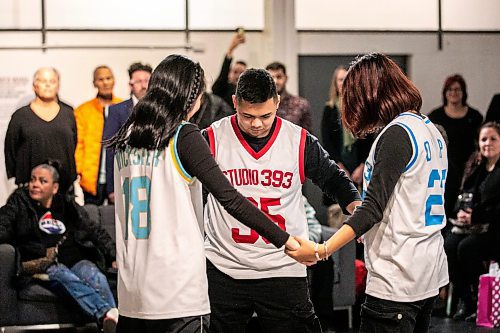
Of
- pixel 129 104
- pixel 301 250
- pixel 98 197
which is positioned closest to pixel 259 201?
pixel 301 250

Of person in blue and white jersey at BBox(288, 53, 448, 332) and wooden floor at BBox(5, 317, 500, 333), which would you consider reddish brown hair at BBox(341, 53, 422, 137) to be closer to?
person in blue and white jersey at BBox(288, 53, 448, 332)

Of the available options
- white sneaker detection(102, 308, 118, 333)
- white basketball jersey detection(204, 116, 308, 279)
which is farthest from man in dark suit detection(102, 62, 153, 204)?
white basketball jersey detection(204, 116, 308, 279)

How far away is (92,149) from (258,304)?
4.12 m

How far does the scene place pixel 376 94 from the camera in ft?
11.2

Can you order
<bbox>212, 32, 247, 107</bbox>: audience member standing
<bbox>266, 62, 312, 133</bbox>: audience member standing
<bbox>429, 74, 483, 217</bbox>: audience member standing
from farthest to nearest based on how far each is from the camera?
<bbox>429, 74, 483, 217</bbox>: audience member standing → <bbox>212, 32, 247, 107</bbox>: audience member standing → <bbox>266, 62, 312, 133</bbox>: audience member standing

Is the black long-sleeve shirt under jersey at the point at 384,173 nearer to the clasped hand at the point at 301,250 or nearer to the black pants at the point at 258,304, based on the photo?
the clasped hand at the point at 301,250

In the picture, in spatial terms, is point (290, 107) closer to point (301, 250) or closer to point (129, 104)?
point (129, 104)

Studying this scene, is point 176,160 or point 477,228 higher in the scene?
point 176,160

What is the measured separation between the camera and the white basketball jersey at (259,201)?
13.2ft

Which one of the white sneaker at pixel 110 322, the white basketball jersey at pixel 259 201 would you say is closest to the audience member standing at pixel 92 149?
the white sneaker at pixel 110 322

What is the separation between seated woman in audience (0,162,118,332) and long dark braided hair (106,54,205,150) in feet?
10.5

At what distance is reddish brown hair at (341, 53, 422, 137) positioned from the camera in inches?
135

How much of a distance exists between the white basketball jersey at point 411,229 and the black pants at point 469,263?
413 centimetres

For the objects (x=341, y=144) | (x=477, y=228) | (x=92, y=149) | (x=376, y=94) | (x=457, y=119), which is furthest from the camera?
(x=457, y=119)
